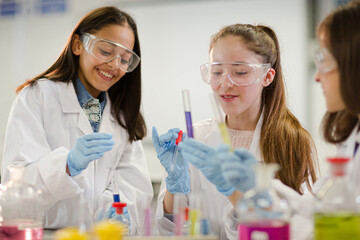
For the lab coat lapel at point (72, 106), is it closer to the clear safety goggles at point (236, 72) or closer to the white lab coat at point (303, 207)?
the clear safety goggles at point (236, 72)

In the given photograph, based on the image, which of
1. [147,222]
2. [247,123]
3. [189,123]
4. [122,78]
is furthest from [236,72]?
[147,222]

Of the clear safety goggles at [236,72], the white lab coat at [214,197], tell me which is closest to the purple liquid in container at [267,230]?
the white lab coat at [214,197]

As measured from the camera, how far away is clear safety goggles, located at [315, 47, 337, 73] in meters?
1.39

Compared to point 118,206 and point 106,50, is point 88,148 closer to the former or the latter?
point 118,206

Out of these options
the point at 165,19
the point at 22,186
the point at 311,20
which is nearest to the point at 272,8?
the point at 311,20

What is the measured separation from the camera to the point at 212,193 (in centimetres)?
208

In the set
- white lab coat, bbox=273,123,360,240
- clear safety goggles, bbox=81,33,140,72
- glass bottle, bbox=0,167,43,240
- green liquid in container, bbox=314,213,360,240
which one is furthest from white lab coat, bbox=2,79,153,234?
green liquid in container, bbox=314,213,360,240

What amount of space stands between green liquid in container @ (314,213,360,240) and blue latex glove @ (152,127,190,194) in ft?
2.97

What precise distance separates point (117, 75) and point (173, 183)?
0.66 meters

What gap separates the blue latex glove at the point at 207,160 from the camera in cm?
148

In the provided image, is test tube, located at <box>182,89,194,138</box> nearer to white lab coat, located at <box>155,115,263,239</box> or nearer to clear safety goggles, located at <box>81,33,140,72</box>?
white lab coat, located at <box>155,115,263,239</box>

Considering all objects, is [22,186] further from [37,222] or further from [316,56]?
[316,56]

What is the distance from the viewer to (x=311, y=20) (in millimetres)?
4285

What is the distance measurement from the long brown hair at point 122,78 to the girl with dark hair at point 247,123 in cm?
40
